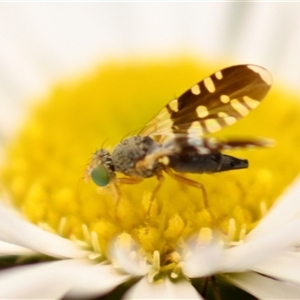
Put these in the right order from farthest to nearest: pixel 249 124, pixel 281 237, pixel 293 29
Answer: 1. pixel 293 29
2. pixel 249 124
3. pixel 281 237

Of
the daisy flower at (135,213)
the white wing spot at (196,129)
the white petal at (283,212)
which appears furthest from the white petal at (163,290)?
the white wing spot at (196,129)

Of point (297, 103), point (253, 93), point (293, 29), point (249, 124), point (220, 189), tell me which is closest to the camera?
point (253, 93)

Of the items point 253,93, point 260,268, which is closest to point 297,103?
point 253,93

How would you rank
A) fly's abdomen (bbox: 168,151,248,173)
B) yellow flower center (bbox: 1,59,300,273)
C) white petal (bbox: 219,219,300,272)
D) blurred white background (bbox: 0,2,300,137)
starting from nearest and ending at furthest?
white petal (bbox: 219,219,300,272), fly's abdomen (bbox: 168,151,248,173), yellow flower center (bbox: 1,59,300,273), blurred white background (bbox: 0,2,300,137)

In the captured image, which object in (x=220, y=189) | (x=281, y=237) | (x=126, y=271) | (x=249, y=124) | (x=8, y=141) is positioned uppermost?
(x=8, y=141)

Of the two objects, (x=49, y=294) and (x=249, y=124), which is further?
(x=249, y=124)

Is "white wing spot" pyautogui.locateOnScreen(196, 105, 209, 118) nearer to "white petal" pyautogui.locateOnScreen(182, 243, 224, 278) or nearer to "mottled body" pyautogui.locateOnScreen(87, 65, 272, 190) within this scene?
"mottled body" pyautogui.locateOnScreen(87, 65, 272, 190)

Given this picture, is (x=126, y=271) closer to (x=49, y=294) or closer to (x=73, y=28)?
(x=49, y=294)

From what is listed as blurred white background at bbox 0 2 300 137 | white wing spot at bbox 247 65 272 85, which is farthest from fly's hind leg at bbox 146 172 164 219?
blurred white background at bbox 0 2 300 137

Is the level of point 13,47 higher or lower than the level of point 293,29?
higher
